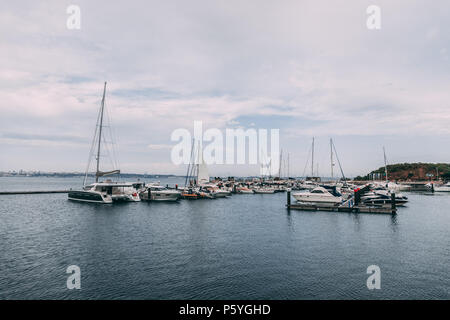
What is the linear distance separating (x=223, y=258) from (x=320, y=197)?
34996mm

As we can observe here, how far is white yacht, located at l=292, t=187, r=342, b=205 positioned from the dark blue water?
40.2 feet

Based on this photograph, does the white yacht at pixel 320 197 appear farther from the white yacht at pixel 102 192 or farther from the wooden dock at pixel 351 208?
the white yacht at pixel 102 192

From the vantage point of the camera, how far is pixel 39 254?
21984mm

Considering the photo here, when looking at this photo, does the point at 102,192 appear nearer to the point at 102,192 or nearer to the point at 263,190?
the point at 102,192

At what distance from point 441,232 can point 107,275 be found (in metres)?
36.7

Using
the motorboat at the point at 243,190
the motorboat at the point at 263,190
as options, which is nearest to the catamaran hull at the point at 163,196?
the motorboat at the point at 243,190

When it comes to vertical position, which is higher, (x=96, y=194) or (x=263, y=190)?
(x=96, y=194)

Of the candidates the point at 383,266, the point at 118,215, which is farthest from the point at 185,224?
the point at 383,266

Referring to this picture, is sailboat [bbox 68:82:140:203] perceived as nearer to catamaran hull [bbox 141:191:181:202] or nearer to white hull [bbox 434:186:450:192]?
catamaran hull [bbox 141:191:181:202]

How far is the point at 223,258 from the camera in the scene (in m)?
21.7

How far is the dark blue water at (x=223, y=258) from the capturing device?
1566 centimetres

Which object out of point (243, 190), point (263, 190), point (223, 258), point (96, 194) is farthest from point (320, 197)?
point (243, 190)

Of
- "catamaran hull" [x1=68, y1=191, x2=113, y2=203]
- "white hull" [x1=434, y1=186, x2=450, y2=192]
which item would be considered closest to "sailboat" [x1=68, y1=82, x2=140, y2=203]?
"catamaran hull" [x1=68, y1=191, x2=113, y2=203]

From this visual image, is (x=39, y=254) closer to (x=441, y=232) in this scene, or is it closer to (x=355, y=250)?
(x=355, y=250)
